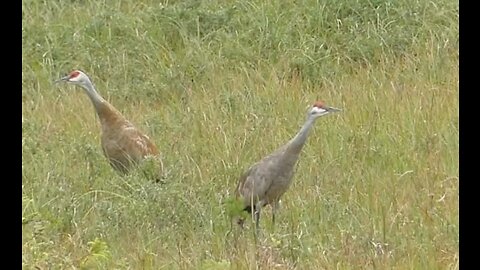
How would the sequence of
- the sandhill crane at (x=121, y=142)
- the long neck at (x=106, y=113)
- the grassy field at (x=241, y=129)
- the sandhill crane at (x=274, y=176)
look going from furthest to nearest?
the long neck at (x=106, y=113) < the sandhill crane at (x=121, y=142) < the sandhill crane at (x=274, y=176) < the grassy field at (x=241, y=129)

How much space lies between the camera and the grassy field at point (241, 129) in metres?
5.33

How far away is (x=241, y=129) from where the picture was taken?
25.2 feet

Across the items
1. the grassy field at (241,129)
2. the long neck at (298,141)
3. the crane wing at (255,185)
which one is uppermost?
the long neck at (298,141)

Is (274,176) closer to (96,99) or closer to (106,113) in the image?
(106,113)

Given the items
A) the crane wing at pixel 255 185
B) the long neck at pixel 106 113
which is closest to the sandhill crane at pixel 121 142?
the long neck at pixel 106 113

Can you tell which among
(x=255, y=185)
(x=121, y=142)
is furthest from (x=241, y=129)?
(x=255, y=185)

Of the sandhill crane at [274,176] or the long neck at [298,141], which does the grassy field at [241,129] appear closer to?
the sandhill crane at [274,176]

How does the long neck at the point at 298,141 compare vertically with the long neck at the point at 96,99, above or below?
above

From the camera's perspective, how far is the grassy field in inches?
210

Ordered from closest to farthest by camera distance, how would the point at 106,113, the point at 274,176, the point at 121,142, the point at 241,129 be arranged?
the point at 274,176, the point at 121,142, the point at 106,113, the point at 241,129

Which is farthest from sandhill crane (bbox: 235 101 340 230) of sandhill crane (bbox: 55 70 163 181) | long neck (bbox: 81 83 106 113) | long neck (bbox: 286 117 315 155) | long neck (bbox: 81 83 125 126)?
long neck (bbox: 81 83 106 113)

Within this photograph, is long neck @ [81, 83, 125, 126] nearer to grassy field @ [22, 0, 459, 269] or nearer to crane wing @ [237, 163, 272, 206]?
grassy field @ [22, 0, 459, 269]

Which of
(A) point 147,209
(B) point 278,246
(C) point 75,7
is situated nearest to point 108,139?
(A) point 147,209
